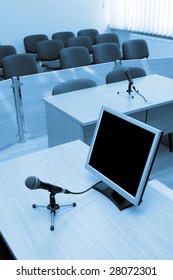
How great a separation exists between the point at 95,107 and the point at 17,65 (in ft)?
6.16

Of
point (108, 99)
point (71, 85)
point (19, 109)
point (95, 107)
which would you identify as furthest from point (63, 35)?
point (95, 107)

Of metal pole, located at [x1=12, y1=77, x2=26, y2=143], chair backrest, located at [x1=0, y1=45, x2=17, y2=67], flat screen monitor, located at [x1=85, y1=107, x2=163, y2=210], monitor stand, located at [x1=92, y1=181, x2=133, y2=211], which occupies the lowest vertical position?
metal pole, located at [x1=12, y1=77, x2=26, y2=143]

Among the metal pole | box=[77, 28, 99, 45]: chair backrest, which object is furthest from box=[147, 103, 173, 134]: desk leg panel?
box=[77, 28, 99, 45]: chair backrest

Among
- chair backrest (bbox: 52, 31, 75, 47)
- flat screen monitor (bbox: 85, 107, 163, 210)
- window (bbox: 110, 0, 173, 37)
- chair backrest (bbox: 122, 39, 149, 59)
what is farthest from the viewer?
chair backrest (bbox: 52, 31, 75, 47)

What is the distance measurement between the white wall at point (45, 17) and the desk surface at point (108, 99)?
11.2 ft

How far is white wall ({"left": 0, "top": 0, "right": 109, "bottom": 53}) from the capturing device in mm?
5781

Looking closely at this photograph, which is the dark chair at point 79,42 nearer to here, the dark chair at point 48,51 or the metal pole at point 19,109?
the dark chair at point 48,51

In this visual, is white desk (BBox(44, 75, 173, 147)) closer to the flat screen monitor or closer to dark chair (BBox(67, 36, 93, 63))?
the flat screen monitor

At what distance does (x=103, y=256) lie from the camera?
4.00 feet

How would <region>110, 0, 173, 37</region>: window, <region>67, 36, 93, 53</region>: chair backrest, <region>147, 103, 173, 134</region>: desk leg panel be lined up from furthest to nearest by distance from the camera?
<region>110, 0, 173, 37</region>: window < <region>67, 36, 93, 53</region>: chair backrest < <region>147, 103, 173, 134</region>: desk leg panel

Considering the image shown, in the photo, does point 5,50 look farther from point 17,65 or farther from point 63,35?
point 63,35

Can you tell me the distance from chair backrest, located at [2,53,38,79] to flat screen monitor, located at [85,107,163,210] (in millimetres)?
2782

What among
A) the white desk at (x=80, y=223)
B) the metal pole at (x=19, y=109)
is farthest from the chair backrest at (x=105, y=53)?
the white desk at (x=80, y=223)
